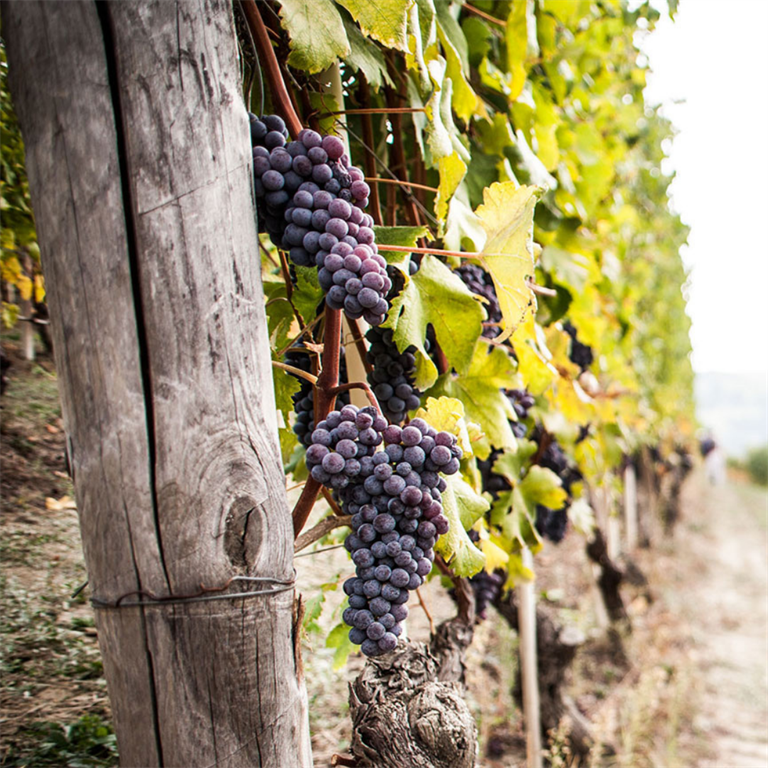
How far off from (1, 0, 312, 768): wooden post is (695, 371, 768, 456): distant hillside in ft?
157

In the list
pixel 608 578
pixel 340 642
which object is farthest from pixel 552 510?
pixel 608 578

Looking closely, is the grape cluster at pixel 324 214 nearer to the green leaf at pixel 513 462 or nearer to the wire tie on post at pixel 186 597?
the wire tie on post at pixel 186 597

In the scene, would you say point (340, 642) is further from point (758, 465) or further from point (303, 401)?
point (758, 465)

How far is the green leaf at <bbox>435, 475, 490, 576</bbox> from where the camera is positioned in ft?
4.20

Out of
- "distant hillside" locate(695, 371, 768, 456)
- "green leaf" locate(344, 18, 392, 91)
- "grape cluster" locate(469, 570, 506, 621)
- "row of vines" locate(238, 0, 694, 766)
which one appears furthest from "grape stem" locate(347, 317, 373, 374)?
"distant hillside" locate(695, 371, 768, 456)

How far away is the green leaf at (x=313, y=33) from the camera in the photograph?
3.48 feet

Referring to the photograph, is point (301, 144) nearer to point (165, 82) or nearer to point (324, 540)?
point (165, 82)

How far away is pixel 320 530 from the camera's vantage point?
49.9 inches

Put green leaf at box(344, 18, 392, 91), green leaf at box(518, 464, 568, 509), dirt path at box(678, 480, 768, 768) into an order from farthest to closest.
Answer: dirt path at box(678, 480, 768, 768) → green leaf at box(518, 464, 568, 509) → green leaf at box(344, 18, 392, 91)

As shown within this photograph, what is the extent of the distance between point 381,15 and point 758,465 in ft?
104

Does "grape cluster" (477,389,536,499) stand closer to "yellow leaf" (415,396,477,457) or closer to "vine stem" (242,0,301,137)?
"yellow leaf" (415,396,477,457)

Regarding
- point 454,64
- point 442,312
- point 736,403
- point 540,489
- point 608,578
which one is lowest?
point 736,403

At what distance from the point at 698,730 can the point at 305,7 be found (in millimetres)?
5403

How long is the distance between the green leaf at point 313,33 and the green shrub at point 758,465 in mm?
30731
